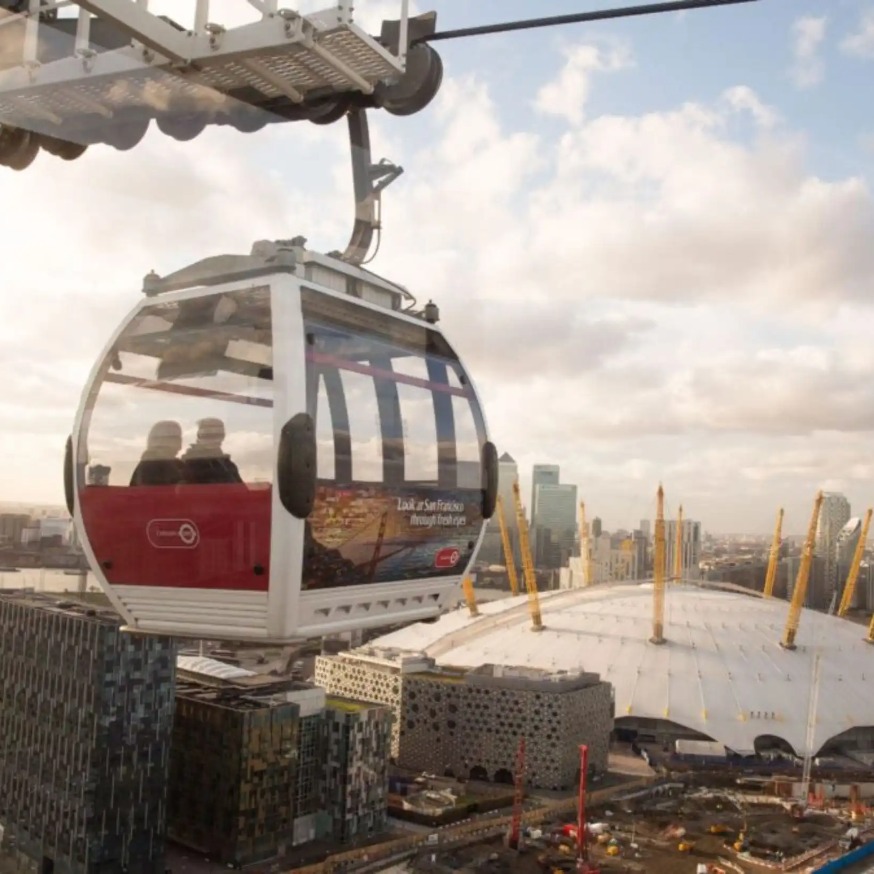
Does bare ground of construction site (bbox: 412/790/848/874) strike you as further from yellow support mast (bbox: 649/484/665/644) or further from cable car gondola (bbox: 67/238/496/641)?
cable car gondola (bbox: 67/238/496/641)

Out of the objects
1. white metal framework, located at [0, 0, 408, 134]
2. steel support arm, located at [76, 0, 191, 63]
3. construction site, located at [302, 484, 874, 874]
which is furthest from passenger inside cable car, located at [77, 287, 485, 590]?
construction site, located at [302, 484, 874, 874]

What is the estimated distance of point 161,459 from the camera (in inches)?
116

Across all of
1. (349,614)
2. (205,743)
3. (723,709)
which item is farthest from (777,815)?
(349,614)

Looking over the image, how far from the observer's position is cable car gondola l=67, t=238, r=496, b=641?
272 centimetres

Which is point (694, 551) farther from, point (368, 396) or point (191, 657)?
point (368, 396)

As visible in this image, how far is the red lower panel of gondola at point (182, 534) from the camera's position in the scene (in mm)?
2707

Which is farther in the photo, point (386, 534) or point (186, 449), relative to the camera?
point (386, 534)

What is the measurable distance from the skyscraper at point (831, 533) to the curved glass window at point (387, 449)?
7000 cm

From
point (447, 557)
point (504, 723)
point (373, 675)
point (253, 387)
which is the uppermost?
point (253, 387)

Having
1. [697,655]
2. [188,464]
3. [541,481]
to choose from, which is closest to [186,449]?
[188,464]

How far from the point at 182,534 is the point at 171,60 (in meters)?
1.39

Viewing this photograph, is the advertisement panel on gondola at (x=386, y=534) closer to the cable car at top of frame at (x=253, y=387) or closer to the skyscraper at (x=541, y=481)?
the cable car at top of frame at (x=253, y=387)

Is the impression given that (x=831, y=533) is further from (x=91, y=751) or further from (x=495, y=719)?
(x=91, y=751)

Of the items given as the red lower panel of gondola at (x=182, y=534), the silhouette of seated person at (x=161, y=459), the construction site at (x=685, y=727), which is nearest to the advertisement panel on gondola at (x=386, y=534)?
the red lower panel of gondola at (x=182, y=534)
